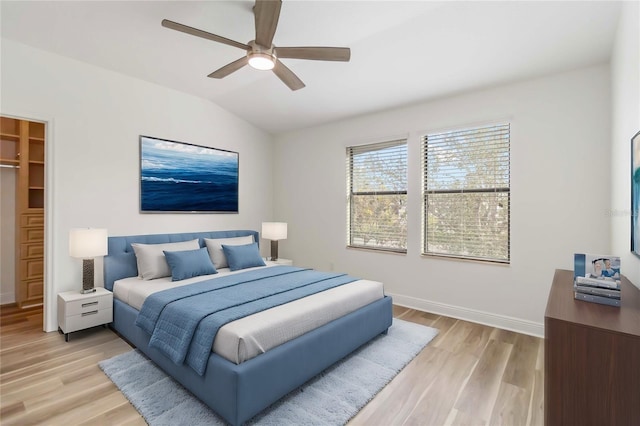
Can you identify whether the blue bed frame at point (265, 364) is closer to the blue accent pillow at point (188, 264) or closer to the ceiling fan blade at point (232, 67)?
the blue accent pillow at point (188, 264)

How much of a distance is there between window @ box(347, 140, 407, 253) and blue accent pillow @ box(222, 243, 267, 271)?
1.50m

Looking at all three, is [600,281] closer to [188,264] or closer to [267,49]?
[267,49]

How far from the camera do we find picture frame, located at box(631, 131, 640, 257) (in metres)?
1.80

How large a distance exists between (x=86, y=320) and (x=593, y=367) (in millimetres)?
3879

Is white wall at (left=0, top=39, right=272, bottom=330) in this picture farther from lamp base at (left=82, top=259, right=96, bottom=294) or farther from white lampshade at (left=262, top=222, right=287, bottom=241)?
white lampshade at (left=262, top=222, right=287, bottom=241)

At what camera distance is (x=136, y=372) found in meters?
2.43

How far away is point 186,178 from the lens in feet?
14.3

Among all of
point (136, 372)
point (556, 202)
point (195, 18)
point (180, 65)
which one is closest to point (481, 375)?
point (556, 202)

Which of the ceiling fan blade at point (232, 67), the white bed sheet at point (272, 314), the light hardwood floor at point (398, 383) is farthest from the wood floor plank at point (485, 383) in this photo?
the ceiling fan blade at point (232, 67)

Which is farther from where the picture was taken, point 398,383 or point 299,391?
point 398,383

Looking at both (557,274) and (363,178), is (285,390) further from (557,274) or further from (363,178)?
(363,178)

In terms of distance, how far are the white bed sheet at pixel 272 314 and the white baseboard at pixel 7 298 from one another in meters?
2.03

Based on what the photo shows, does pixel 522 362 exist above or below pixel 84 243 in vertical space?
below

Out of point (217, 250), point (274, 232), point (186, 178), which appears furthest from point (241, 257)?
point (186, 178)
